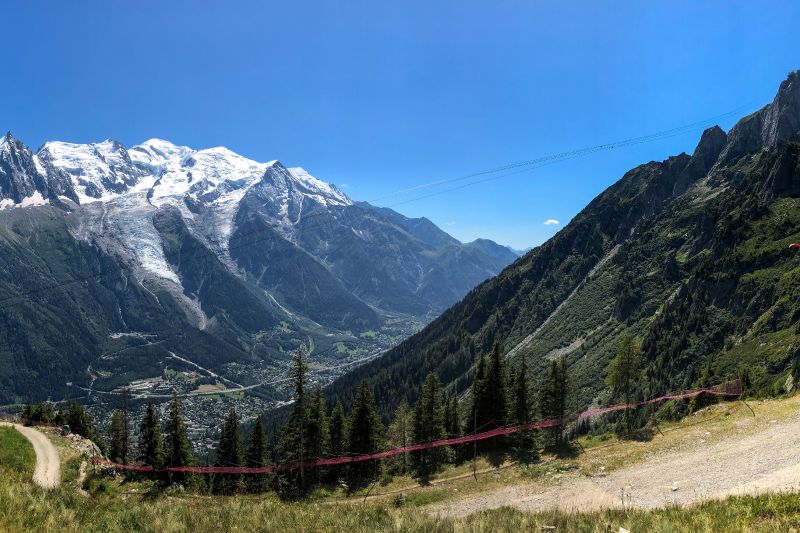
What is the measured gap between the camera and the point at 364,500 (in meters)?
30.5

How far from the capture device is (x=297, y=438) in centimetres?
4447

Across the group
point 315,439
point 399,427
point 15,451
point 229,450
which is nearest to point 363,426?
point 315,439

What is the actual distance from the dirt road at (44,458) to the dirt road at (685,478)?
2831 cm

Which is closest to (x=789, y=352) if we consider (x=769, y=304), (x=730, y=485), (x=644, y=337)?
(x=769, y=304)

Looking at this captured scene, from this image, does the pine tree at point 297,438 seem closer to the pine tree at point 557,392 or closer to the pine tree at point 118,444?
the pine tree at point 557,392

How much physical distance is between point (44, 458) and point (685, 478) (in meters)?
48.9

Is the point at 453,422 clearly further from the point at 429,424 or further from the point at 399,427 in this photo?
the point at 429,424

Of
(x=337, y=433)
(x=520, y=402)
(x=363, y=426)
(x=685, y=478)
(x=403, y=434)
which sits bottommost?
A: (x=403, y=434)

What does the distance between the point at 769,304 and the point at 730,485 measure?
338ft

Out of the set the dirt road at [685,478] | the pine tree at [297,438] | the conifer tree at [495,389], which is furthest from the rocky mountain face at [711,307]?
the pine tree at [297,438]

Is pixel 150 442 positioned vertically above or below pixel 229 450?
above

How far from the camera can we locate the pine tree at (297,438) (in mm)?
38500

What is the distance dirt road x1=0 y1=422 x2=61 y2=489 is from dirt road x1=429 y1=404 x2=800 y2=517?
2831 cm

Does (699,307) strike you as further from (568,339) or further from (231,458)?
(231,458)
